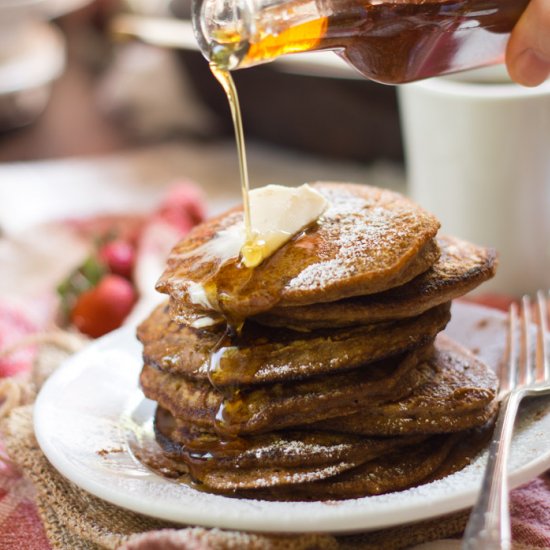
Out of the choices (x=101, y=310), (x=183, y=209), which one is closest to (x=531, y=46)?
(x=101, y=310)

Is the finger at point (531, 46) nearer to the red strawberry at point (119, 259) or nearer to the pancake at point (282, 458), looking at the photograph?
the pancake at point (282, 458)

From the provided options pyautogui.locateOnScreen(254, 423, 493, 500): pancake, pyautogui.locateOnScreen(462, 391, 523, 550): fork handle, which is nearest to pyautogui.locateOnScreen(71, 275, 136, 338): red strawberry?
pyautogui.locateOnScreen(254, 423, 493, 500): pancake

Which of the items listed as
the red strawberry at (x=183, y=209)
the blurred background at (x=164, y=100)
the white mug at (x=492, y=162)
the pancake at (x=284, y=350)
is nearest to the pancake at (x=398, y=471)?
the pancake at (x=284, y=350)

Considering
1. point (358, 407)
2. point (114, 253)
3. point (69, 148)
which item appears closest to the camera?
point (358, 407)

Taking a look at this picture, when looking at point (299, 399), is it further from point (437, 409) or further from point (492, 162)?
point (492, 162)

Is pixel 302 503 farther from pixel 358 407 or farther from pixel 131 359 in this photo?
pixel 131 359

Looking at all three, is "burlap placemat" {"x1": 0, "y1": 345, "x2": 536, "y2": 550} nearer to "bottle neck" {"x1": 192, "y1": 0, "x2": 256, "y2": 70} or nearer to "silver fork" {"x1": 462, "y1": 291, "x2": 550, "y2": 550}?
"silver fork" {"x1": 462, "y1": 291, "x2": 550, "y2": 550}

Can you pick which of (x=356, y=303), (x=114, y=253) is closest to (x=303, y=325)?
(x=356, y=303)
